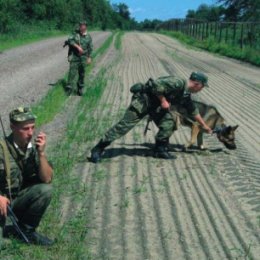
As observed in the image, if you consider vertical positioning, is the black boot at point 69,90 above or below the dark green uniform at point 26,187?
below

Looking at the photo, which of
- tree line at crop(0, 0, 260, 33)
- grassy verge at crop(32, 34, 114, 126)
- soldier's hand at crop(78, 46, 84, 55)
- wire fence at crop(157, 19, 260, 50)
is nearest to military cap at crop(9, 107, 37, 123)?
grassy verge at crop(32, 34, 114, 126)

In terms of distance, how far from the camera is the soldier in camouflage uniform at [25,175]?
511cm

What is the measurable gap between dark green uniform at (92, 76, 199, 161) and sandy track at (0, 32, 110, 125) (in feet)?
15.8

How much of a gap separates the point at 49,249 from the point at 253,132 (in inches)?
265

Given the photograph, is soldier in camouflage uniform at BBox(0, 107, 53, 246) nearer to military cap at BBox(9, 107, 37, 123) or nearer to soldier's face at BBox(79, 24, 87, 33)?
military cap at BBox(9, 107, 37, 123)

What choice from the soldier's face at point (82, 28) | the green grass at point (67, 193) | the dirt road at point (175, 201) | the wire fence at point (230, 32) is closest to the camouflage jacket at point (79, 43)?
the soldier's face at point (82, 28)

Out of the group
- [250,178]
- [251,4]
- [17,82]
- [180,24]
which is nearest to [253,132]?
[250,178]

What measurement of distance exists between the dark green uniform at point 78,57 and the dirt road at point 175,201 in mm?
3742

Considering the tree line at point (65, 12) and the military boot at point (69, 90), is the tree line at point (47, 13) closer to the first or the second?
the tree line at point (65, 12)

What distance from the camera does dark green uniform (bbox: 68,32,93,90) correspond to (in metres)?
15.5

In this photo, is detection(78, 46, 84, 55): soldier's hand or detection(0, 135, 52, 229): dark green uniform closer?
detection(0, 135, 52, 229): dark green uniform

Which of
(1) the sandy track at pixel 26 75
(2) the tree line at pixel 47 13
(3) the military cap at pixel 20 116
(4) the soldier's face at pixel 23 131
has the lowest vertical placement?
(2) the tree line at pixel 47 13

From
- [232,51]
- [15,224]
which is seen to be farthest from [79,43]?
[232,51]

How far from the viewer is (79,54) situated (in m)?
15.5
